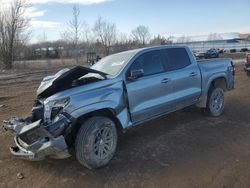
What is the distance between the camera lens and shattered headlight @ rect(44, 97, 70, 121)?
14.0 feet

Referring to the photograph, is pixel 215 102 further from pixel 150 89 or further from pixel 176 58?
pixel 150 89

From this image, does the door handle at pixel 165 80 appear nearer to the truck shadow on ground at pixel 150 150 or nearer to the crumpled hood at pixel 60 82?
the truck shadow on ground at pixel 150 150

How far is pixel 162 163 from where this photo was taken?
15.7 ft

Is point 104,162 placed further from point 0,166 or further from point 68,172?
point 0,166

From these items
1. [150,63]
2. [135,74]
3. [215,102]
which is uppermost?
[150,63]

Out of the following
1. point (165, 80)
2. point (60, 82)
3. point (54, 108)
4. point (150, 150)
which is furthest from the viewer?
point (165, 80)

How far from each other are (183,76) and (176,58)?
412mm

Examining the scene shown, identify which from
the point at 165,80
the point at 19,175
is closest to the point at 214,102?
the point at 165,80

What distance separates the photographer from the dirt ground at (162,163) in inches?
168

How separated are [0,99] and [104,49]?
36.0 metres

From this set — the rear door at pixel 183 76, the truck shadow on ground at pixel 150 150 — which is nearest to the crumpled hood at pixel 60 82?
the truck shadow on ground at pixel 150 150

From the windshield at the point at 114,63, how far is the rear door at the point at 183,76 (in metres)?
0.92

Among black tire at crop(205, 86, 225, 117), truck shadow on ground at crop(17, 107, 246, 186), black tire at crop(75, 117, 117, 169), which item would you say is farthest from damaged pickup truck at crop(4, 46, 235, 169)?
black tire at crop(205, 86, 225, 117)

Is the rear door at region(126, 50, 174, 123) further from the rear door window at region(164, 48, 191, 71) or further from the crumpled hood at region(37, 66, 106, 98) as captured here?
the crumpled hood at region(37, 66, 106, 98)
